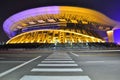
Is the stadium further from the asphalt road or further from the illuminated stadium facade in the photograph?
the asphalt road

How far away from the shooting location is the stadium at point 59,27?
6316 cm

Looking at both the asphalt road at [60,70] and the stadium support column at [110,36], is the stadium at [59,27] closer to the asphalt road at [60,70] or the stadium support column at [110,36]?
the stadium support column at [110,36]

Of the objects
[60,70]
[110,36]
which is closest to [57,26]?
[110,36]

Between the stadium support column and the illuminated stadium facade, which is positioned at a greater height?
the illuminated stadium facade

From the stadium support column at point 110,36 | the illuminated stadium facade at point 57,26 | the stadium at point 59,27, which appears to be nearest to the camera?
the stadium support column at point 110,36

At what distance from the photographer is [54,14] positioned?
64.6 metres

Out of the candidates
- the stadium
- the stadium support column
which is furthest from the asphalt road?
the stadium

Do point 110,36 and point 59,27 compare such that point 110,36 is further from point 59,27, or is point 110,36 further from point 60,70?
point 60,70

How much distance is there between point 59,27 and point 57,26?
54 centimetres

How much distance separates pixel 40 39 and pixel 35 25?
408 centimetres

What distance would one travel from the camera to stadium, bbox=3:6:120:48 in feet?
207

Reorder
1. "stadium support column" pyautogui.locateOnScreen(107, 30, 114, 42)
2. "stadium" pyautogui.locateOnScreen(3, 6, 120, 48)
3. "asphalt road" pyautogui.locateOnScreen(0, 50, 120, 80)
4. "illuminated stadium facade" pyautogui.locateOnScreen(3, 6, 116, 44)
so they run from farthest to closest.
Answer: "illuminated stadium facade" pyautogui.locateOnScreen(3, 6, 116, 44) < "stadium" pyautogui.locateOnScreen(3, 6, 120, 48) < "stadium support column" pyautogui.locateOnScreen(107, 30, 114, 42) < "asphalt road" pyautogui.locateOnScreen(0, 50, 120, 80)

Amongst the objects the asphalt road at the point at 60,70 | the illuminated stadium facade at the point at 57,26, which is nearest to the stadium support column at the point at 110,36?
the illuminated stadium facade at the point at 57,26

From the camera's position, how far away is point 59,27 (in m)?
65.6
